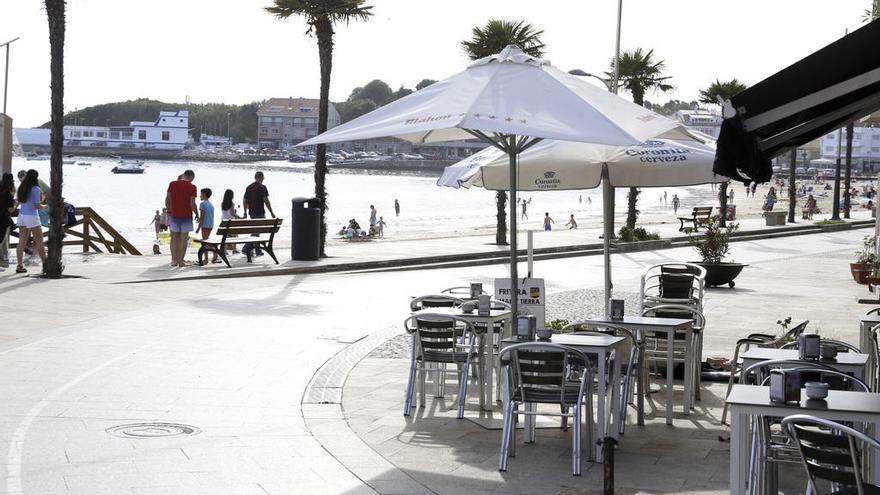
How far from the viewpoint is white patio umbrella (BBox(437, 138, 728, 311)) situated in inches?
424

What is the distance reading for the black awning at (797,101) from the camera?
5.57 metres

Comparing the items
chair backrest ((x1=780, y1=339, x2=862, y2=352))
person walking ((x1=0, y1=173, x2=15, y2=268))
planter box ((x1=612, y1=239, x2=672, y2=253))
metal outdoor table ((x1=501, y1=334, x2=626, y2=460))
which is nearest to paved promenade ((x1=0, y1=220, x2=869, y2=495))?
metal outdoor table ((x1=501, y1=334, x2=626, y2=460))

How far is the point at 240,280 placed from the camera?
19.4 meters

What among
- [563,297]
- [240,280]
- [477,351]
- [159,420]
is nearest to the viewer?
[159,420]

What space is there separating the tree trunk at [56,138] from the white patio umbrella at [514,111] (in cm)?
1009

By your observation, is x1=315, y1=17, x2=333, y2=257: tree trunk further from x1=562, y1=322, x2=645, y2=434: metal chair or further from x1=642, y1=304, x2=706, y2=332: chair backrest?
x1=562, y1=322, x2=645, y2=434: metal chair

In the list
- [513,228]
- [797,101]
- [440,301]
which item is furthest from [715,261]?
[797,101]

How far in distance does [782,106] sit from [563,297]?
1205cm

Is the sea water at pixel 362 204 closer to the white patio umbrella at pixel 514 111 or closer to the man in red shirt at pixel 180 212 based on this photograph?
the man in red shirt at pixel 180 212

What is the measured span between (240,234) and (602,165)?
12023 millimetres

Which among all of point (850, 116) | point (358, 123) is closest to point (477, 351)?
point (358, 123)

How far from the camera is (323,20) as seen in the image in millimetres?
24750

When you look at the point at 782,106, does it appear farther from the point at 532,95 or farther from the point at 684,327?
the point at 684,327

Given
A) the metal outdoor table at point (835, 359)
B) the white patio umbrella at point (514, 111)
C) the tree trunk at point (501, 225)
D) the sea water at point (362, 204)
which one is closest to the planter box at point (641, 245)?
the tree trunk at point (501, 225)
